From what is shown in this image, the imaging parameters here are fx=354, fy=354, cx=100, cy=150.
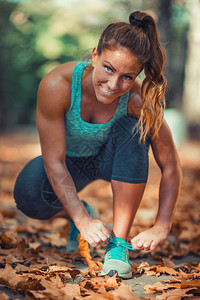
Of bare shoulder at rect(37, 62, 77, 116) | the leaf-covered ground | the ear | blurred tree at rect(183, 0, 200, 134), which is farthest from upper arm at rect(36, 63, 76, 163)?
blurred tree at rect(183, 0, 200, 134)

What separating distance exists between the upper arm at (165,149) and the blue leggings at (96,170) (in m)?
0.06

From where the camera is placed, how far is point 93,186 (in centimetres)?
460

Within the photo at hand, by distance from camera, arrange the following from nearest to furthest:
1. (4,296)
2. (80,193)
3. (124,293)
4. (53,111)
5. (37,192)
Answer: (4,296)
(124,293)
(53,111)
(37,192)
(80,193)

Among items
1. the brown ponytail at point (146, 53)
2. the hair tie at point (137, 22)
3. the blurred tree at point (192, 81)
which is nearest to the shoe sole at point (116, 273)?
the brown ponytail at point (146, 53)

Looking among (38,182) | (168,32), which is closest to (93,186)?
(38,182)

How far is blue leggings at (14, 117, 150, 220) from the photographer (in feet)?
6.08

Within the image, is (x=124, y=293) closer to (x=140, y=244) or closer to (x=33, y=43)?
(x=140, y=244)

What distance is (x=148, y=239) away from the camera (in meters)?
1.71

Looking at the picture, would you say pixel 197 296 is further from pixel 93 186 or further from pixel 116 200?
pixel 93 186

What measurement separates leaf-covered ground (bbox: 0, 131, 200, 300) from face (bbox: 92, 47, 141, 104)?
2.59 feet

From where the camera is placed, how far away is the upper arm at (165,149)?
188 cm

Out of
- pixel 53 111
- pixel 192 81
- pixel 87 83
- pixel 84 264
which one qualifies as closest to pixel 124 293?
pixel 84 264

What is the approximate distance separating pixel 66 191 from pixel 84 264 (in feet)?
1.40

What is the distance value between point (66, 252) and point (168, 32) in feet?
21.7
